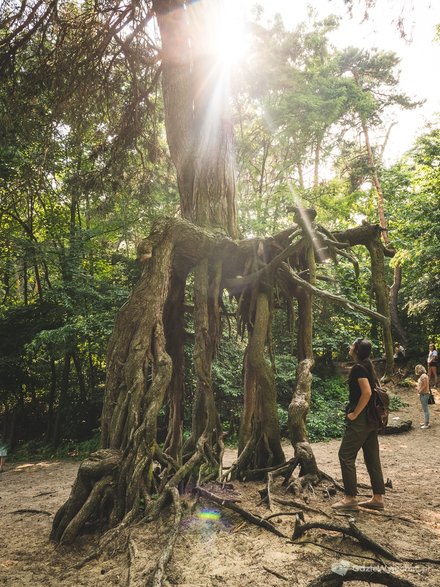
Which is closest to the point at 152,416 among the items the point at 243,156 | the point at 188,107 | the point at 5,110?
the point at 188,107

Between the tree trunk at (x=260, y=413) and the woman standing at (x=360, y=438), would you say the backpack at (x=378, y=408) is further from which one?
the tree trunk at (x=260, y=413)

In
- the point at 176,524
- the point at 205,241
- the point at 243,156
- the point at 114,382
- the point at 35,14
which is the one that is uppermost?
the point at 243,156

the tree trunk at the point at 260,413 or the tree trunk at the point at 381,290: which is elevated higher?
the tree trunk at the point at 381,290

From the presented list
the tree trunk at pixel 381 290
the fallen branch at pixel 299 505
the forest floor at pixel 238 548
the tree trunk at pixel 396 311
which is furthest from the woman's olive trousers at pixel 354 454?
the tree trunk at pixel 396 311

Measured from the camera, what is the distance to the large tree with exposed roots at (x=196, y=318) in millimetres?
3947

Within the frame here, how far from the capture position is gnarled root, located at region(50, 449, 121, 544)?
3760 mm

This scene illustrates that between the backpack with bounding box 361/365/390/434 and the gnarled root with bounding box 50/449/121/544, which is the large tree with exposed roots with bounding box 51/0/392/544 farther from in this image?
the backpack with bounding box 361/365/390/434

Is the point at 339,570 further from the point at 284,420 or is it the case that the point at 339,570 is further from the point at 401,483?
the point at 284,420

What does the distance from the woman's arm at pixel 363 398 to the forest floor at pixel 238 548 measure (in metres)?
0.96

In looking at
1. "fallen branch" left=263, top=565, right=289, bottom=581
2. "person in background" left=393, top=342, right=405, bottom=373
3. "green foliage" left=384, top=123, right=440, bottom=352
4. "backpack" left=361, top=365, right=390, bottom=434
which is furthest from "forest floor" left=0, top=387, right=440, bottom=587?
"person in background" left=393, top=342, right=405, bottom=373

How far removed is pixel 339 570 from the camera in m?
1.88

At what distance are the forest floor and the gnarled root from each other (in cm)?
20

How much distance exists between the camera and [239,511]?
12.2ft

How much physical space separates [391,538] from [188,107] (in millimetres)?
6364
